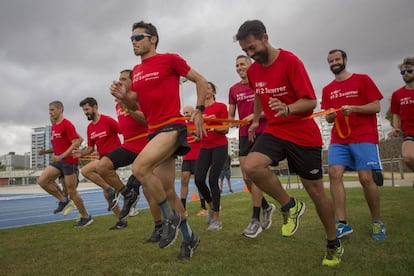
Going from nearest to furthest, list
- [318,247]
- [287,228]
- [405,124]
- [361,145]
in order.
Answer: [287,228]
[318,247]
[361,145]
[405,124]

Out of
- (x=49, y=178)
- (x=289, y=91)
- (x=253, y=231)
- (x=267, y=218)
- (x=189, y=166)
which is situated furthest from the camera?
(x=189, y=166)

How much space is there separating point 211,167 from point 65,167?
345 centimetres

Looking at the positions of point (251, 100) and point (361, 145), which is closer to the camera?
point (361, 145)

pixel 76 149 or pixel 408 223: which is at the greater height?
pixel 76 149

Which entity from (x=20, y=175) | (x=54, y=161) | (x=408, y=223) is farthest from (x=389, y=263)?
(x=20, y=175)

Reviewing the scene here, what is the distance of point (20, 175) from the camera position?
57.9 meters

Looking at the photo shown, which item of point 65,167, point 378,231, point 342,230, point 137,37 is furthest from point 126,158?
point 378,231

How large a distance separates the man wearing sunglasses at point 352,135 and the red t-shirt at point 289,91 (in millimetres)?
1475

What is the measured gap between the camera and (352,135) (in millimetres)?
5004

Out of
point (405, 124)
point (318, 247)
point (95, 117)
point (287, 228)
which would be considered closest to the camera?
point (287, 228)

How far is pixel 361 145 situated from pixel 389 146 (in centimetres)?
2810

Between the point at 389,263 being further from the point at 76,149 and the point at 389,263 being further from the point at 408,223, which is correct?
the point at 76,149

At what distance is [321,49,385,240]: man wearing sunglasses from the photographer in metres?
4.83

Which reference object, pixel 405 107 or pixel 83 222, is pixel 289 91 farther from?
pixel 83 222
